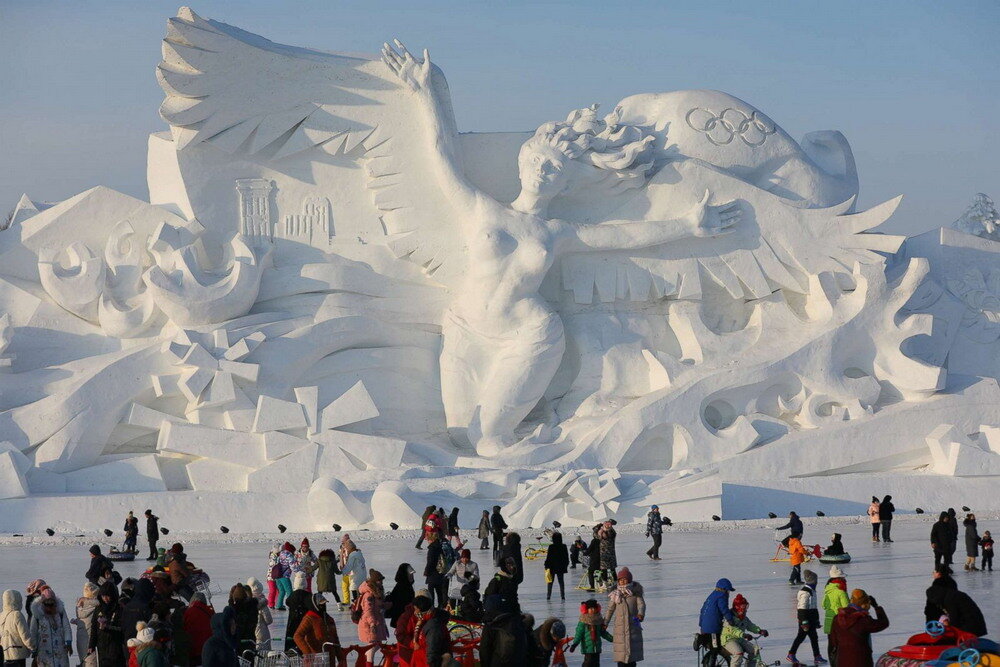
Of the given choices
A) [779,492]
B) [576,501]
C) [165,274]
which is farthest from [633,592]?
[165,274]

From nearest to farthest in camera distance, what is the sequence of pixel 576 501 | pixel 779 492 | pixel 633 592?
pixel 633 592 → pixel 576 501 → pixel 779 492

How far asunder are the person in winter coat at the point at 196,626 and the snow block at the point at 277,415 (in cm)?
1089

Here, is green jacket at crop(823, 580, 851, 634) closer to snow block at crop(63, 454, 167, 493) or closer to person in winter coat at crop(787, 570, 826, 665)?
person in winter coat at crop(787, 570, 826, 665)

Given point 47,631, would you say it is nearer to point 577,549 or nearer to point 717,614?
point 717,614

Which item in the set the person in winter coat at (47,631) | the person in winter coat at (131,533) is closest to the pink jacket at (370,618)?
the person in winter coat at (47,631)

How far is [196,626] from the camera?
31.7 ft

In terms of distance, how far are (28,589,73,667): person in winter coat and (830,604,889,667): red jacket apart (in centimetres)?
456

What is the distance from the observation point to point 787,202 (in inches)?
907

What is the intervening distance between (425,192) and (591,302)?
2.84 meters

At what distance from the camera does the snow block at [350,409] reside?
68.4 feet

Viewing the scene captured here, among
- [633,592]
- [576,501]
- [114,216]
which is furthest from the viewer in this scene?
[114,216]

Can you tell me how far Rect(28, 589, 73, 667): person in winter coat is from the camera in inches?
368

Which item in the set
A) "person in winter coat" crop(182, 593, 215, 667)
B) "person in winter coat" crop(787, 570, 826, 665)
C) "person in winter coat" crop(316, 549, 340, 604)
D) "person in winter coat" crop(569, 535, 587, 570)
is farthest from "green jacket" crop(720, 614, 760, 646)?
"person in winter coat" crop(569, 535, 587, 570)

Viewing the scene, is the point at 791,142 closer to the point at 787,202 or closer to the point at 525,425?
the point at 787,202
